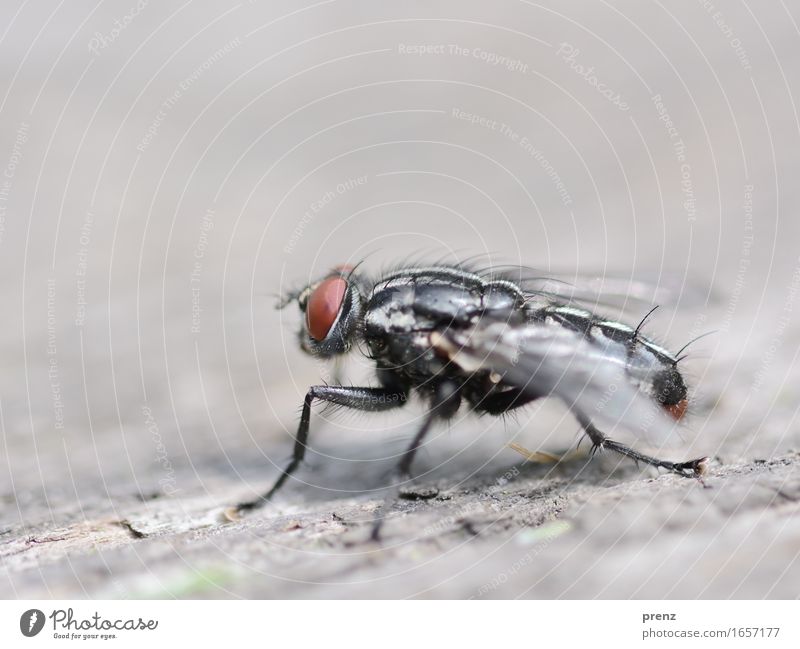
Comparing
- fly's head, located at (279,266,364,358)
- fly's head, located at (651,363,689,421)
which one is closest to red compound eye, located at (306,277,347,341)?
fly's head, located at (279,266,364,358)

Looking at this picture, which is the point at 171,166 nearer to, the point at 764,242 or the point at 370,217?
the point at 370,217

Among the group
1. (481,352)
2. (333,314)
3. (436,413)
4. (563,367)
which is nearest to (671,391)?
(563,367)

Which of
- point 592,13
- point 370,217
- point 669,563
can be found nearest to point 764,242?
point 370,217

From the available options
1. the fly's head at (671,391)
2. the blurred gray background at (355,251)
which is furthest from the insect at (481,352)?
the blurred gray background at (355,251)

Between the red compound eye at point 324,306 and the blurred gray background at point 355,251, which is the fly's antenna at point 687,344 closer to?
the blurred gray background at point 355,251

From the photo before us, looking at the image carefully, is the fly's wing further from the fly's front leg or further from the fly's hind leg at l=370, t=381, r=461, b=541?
the fly's front leg
